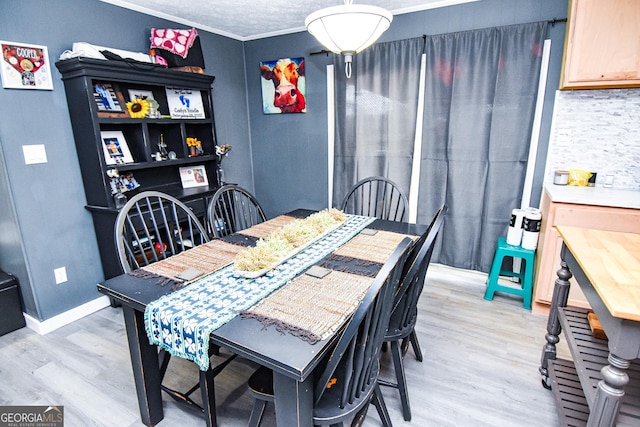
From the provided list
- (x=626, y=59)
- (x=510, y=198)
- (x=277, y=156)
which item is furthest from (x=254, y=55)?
(x=626, y=59)

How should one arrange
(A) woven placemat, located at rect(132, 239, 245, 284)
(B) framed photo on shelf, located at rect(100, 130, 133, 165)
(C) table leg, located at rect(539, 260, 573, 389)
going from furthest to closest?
(B) framed photo on shelf, located at rect(100, 130, 133, 165)
(C) table leg, located at rect(539, 260, 573, 389)
(A) woven placemat, located at rect(132, 239, 245, 284)

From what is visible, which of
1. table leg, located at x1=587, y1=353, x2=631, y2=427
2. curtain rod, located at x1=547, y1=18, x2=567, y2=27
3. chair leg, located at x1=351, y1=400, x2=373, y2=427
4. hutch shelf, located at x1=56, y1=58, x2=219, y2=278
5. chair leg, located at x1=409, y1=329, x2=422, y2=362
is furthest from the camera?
curtain rod, located at x1=547, y1=18, x2=567, y2=27

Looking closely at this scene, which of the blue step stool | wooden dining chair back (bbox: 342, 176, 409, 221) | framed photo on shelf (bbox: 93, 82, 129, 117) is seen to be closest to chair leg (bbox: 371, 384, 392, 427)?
wooden dining chair back (bbox: 342, 176, 409, 221)

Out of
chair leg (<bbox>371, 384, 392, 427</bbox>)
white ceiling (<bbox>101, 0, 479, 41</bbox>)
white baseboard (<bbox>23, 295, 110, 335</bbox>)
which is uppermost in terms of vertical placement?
white ceiling (<bbox>101, 0, 479, 41</bbox>)

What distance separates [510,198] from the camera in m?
2.81

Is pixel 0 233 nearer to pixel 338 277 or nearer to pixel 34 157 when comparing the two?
pixel 34 157

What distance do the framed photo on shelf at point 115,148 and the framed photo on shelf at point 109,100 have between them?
18 cm

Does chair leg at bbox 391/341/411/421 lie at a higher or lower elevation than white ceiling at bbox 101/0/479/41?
lower

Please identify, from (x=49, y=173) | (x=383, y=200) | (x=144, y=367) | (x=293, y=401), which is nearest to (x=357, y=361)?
(x=293, y=401)

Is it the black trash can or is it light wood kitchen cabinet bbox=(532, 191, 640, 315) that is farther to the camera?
the black trash can

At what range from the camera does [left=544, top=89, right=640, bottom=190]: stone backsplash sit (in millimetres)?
2439

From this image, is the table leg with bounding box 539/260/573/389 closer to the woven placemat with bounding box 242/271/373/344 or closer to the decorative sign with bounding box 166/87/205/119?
the woven placemat with bounding box 242/271/373/344

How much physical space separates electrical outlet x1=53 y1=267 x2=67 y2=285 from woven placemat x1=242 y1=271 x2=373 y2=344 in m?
2.06

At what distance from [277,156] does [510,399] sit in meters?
3.08
